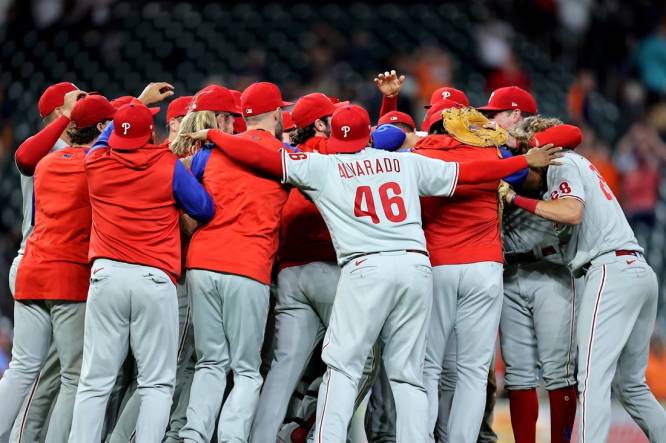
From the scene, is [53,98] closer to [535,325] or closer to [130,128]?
[130,128]

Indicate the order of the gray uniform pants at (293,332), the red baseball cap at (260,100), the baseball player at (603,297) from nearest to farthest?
the baseball player at (603,297) < the gray uniform pants at (293,332) < the red baseball cap at (260,100)

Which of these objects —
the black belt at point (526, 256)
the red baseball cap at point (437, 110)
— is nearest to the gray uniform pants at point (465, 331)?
the black belt at point (526, 256)

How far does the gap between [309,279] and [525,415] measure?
56.8 inches

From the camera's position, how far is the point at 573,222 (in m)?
5.68

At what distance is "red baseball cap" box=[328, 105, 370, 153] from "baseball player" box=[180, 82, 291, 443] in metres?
0.32

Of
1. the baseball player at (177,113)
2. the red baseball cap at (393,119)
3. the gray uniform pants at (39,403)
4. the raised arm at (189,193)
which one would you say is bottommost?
the gray uniform pants at (39,403)

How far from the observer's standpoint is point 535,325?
6.14 metres

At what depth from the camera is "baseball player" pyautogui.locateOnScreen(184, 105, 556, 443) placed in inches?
209

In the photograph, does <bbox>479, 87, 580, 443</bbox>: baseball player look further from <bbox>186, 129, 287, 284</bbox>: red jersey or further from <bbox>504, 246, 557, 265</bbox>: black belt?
<bbox>186, 129, 287, 284</bbox>: red jersey

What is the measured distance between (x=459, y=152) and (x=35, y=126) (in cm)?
567

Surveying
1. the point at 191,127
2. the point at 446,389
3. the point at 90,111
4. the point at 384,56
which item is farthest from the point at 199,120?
the point at 384,56

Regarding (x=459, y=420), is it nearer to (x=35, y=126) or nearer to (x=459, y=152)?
(x=459, y=152)

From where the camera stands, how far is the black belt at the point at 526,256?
20.2 feet

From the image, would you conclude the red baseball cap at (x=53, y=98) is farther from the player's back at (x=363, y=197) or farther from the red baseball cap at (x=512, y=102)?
the red baseball cap at (x=512, y=102)
